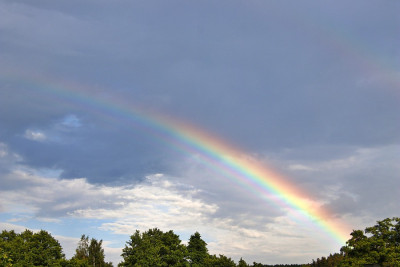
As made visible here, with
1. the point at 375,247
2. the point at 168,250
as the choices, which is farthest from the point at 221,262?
the point at 375,247

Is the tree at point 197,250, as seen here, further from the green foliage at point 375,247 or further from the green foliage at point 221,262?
the green foliage at point 375,247

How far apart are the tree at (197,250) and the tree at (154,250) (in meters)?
1.91

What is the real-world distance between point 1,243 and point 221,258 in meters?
38.2

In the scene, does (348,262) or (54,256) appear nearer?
(348,262)

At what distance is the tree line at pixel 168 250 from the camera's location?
52.3 meters

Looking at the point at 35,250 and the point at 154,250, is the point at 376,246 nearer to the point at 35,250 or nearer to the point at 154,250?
the point at 154,250

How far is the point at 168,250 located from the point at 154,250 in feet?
10.5

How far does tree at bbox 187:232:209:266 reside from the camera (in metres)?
68.9

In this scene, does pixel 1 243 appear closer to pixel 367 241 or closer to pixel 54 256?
pixel 54 256

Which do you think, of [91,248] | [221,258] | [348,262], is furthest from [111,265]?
[348,262]

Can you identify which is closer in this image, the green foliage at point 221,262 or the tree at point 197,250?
the green foliage at point 221,262

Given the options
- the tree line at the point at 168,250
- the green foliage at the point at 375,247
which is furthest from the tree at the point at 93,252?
the green foliage at the point at 375,247

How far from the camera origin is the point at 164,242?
69.3 metres

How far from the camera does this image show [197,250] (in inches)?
2781
